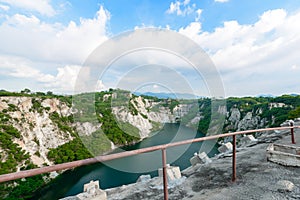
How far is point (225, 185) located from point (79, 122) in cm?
4546

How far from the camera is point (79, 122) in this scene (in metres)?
43.8

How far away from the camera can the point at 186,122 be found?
178 feet

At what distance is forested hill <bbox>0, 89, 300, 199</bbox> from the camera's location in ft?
96.2

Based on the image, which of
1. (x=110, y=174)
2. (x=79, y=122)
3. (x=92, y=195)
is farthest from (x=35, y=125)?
(x=92, y=195)

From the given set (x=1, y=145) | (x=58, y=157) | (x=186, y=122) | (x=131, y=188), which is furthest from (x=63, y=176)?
(x=186, y=122)

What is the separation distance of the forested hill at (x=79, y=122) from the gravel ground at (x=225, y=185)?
26560 millimetres

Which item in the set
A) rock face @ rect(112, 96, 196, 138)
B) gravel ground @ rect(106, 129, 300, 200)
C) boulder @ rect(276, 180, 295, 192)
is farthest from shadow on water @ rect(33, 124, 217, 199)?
boulder @ rect(276, 180, 295, 192)

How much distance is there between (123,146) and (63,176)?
696 inches

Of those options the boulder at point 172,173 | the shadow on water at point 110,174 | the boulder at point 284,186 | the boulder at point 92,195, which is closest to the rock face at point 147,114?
the shadow on water at point 110,174

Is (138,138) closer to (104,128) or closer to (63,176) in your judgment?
(104,128)

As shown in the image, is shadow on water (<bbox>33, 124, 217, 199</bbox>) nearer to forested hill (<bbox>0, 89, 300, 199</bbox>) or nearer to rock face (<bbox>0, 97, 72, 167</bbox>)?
forested hill (<bbox>0, 89, 300, 199</bbox>)

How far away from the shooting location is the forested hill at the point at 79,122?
29312 millimetres

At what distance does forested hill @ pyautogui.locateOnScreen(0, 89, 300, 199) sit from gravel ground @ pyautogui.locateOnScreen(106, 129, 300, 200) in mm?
26560

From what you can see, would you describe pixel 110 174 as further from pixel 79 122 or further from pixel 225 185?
pixel 225 185
